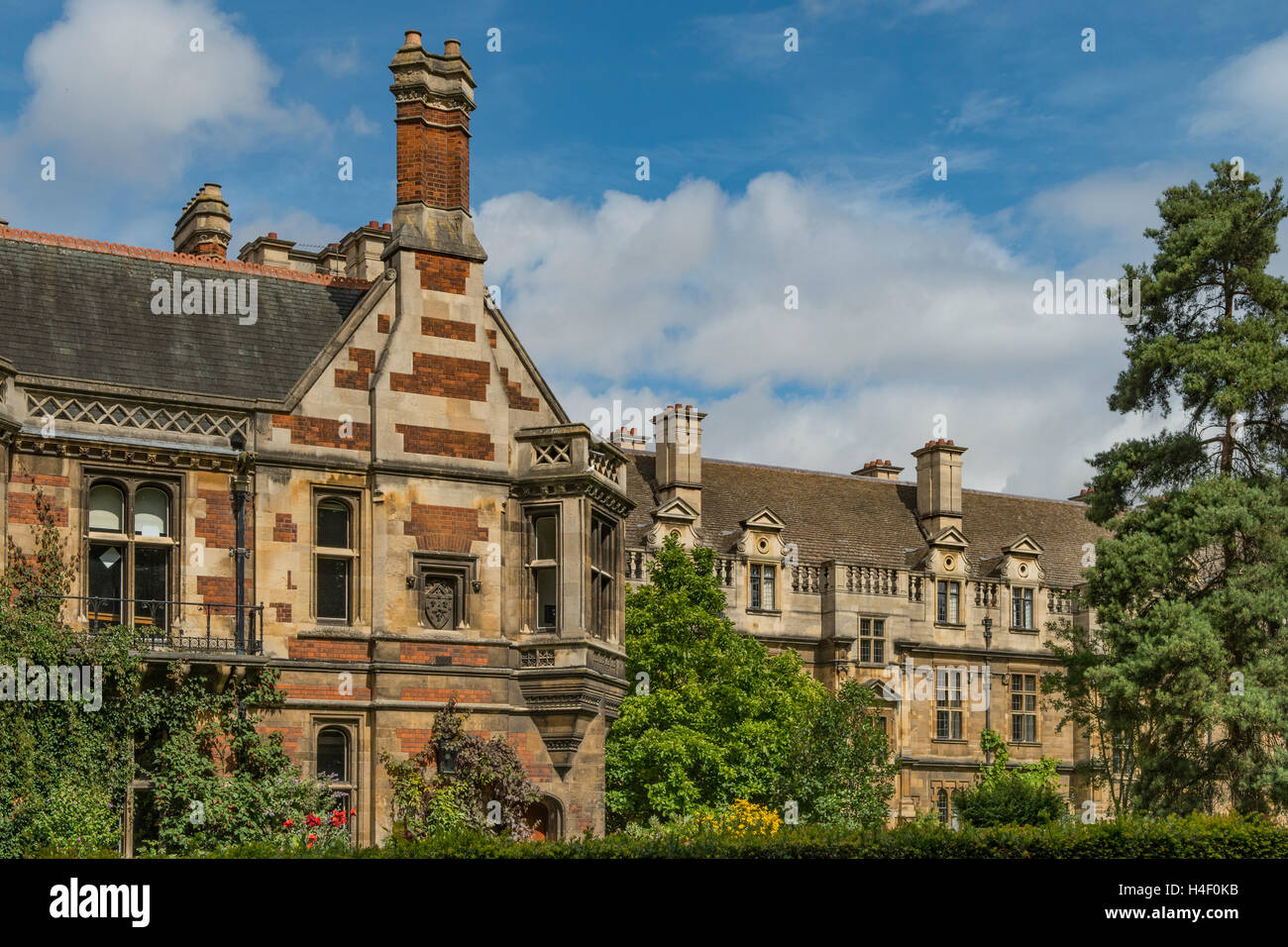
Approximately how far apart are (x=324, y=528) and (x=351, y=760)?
3506 mm

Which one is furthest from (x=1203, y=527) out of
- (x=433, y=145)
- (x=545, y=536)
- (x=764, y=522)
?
(x=764, y=522)

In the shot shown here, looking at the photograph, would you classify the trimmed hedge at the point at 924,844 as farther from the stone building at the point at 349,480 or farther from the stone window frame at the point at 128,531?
the stone window frame at the point at 128,531

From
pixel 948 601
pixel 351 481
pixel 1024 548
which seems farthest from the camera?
pixel 1024 548

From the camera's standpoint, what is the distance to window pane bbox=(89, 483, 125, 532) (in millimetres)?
23234

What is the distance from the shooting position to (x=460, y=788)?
23.9 m

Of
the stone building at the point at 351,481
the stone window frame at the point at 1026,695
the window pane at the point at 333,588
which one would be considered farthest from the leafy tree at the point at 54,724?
the stone window frame at the point at 1026,695

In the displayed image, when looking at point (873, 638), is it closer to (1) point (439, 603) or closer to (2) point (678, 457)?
(2) point (678, 457)

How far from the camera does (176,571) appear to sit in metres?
23.4

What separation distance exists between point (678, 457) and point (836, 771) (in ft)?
41.6

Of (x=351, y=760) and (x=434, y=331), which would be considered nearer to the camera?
(x=351, y=760)

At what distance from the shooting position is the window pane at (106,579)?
906 inches

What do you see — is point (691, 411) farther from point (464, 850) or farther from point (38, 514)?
point (464, 850)
